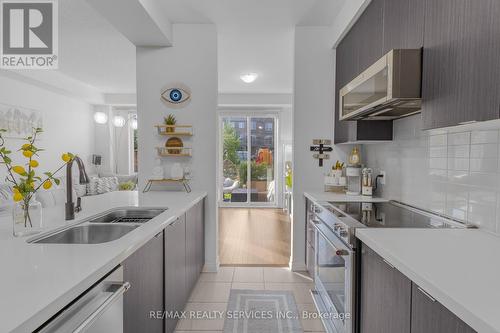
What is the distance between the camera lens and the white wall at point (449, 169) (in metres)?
1.36

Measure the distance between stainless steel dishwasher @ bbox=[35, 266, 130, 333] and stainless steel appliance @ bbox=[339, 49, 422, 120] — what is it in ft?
4.91

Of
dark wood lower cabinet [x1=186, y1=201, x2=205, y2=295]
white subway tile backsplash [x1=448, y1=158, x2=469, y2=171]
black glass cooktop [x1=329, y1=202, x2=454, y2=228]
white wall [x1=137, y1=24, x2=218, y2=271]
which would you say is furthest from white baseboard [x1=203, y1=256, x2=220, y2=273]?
white subway tile backsplash [x1=448, y1=158, x2=469, y2=171]

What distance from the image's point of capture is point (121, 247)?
1.12 m

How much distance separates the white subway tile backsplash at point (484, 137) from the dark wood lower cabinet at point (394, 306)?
0.77 meters

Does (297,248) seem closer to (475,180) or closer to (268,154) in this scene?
(475,180)

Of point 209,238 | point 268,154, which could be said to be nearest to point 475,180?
point 209,238

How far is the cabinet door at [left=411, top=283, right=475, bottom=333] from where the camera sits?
0.77 meters

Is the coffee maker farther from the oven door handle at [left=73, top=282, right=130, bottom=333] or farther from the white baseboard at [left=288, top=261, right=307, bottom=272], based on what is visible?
the oven door handle at [left=73, top=282, right=130, bottom=333]

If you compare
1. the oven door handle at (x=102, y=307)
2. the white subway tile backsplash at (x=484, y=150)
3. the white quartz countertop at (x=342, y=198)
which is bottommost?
the oven door handle at (x=102, y=307)

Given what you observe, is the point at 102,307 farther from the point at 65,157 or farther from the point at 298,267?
the point at 298,267

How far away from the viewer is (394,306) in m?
1.12

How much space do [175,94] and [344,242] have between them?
2253mm

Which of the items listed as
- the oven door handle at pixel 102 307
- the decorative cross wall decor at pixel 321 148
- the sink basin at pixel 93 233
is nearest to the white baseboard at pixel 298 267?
the decorative cross wall decor at pixel 321 148

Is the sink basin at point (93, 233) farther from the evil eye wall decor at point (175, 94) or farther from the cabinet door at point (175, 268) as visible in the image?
the evil eye wall decor at point (175, 94)
